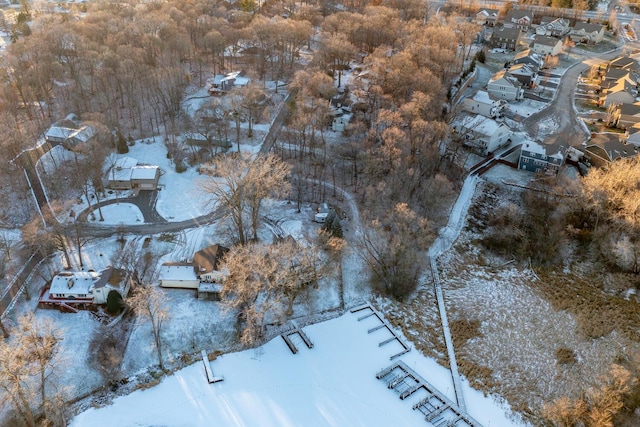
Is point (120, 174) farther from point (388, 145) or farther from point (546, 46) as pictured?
point (546, 46)

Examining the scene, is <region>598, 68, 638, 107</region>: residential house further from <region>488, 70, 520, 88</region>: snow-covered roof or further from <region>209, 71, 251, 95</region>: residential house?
<region>209, 71, 251, 95</region>: residential house

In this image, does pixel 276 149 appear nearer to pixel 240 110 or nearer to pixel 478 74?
pixel 240 110

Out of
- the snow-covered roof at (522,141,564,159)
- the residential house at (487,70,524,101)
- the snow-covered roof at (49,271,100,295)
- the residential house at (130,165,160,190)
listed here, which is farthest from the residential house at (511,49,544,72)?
the snow-covered roof at (49,271,100,295)

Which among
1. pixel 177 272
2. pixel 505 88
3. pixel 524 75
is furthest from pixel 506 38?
pixel 177 272

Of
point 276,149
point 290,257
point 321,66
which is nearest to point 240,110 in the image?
point 276,149

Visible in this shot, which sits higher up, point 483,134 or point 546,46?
point 546,46

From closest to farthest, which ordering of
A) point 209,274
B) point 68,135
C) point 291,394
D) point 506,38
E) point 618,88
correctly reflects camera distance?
point 291,394 < point 209,274 < point 68,135 < point 618,88 < point 506,38
